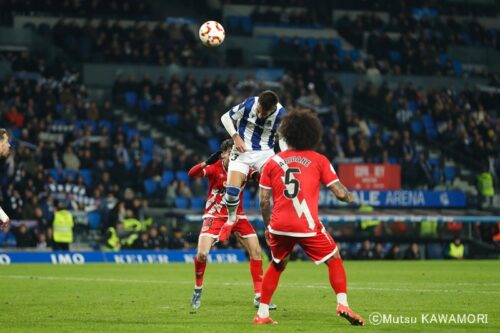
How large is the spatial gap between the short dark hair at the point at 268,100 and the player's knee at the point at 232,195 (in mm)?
1257

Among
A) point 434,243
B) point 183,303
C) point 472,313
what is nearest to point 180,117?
point 434,243

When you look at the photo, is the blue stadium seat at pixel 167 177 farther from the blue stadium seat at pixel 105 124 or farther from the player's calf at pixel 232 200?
the player's calf at pixel 232 200

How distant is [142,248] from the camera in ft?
103

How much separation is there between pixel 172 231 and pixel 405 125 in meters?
13.7

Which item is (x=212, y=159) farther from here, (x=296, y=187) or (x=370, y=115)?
(x=370, y=115)

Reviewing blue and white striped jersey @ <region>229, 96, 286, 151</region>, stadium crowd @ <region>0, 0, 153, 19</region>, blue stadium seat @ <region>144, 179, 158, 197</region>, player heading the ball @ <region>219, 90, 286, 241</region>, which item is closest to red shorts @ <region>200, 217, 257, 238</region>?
player heading the ball @ <region>219, 90, 286, 241</region>

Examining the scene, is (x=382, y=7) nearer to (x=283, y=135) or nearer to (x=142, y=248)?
(x=142, y=248)

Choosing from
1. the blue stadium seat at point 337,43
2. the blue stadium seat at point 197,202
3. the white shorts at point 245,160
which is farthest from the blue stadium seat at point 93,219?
the blue stadium seat at point 337,43

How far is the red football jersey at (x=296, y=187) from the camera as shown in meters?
11.7

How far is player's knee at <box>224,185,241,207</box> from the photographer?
15102 mm

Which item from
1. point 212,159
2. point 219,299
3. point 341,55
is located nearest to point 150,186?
point 341,55

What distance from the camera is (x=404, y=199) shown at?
36250 mm

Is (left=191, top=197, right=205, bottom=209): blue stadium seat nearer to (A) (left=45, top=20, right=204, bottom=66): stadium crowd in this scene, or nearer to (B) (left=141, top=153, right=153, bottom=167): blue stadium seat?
(B) (left=141, top=153, right=153, bottom=167): blue stadium seat

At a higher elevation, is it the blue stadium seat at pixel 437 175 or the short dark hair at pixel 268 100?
the short dark hair at pixel 268 100
